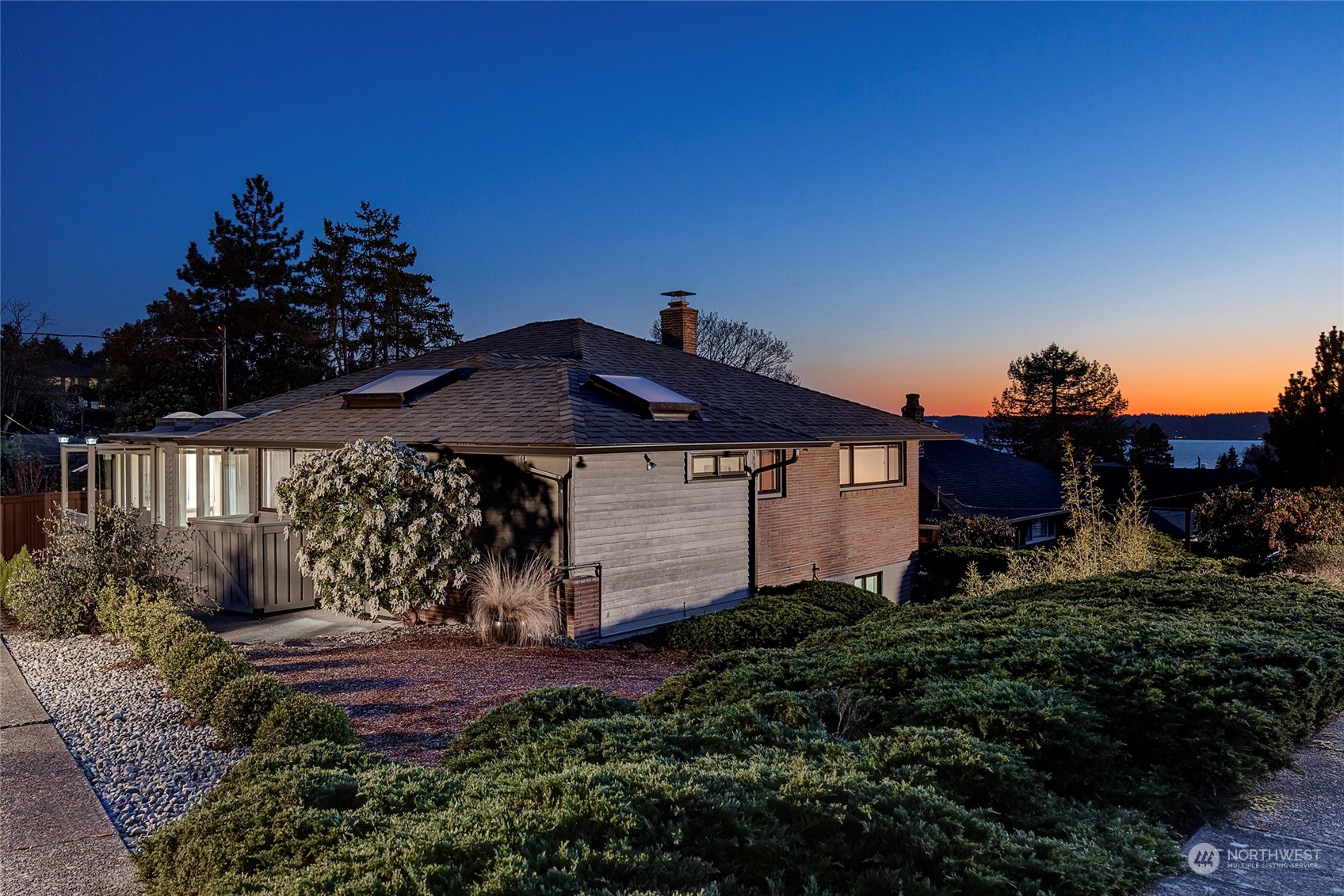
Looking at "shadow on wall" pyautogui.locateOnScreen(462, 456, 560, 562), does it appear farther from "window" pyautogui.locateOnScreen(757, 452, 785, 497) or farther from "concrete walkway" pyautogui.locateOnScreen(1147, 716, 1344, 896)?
"concrete walkway" pyautogui.locateOnScreen(1147, 716, 1344, 896)

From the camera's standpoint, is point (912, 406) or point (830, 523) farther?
point (912, 406)

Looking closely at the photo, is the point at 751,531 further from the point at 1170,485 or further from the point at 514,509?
the point at 1170,485

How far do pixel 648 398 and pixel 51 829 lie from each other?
9431 mm

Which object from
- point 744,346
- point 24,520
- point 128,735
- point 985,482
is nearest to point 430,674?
point 128,735

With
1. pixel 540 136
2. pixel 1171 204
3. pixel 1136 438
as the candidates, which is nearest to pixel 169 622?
pixel 540 136

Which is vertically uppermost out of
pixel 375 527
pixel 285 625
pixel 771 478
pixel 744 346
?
pixel 744 346

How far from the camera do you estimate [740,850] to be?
2795 mm

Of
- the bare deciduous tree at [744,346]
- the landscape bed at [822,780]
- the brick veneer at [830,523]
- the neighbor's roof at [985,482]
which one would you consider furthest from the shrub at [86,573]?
the bare deciduous tree at [744,346]

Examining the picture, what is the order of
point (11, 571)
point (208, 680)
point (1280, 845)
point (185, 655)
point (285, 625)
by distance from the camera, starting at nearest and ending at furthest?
point (1280, 845)
point (208, 680)
point (185, 655)
point (285, 625)
point (11, 571)

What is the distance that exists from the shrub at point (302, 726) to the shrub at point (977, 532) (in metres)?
20.4

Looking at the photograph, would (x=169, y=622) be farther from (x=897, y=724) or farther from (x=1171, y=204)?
(x=1171, y=204)

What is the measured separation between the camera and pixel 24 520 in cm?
1491

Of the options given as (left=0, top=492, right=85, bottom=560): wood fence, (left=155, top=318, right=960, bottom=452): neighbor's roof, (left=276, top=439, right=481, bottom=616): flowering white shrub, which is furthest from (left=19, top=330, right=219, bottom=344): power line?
(left=276, top=439, right=481, bottom=616): flowering white shrub

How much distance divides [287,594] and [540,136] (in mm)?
10290
